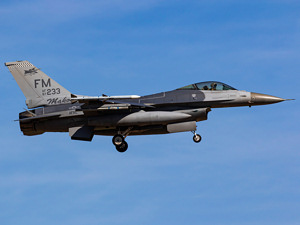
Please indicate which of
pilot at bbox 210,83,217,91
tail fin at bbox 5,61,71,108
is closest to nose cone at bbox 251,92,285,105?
pilot at bbox 210,83,217,91

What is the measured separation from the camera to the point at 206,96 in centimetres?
2591

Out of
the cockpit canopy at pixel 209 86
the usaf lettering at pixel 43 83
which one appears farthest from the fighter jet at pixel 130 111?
the usaf lettering at pixel 43 83

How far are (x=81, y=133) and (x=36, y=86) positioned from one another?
3.64 m

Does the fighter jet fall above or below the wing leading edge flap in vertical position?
above

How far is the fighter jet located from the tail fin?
5 centimetres

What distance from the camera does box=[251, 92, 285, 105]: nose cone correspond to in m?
26.1

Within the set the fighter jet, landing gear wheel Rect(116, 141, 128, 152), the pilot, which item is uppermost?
the pilot

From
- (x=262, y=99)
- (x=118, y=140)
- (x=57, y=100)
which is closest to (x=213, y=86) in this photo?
(x=262, y=99)

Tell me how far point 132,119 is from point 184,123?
252 centimetres

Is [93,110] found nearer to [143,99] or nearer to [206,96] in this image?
[143,99]

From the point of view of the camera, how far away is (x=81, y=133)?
26328mm

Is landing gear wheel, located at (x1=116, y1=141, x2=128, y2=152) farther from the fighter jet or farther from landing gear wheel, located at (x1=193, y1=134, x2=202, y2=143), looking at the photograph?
landing gear wheel, located at (x1=193, y1=134, x2=202, y2=143)

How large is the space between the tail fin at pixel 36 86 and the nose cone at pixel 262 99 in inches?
368

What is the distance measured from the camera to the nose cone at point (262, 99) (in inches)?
1027
